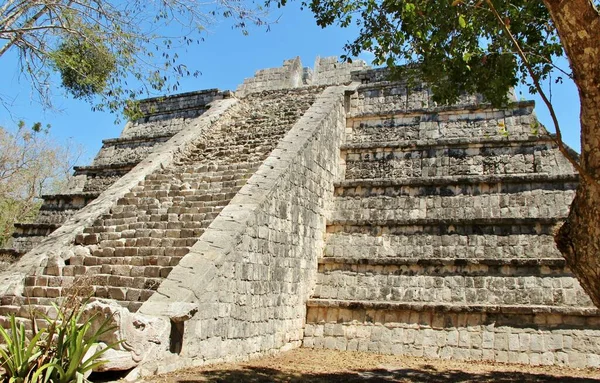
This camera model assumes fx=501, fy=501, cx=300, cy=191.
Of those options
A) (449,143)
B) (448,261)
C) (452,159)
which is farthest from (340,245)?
(449,143)

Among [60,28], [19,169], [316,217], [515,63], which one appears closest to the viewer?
[515,63]

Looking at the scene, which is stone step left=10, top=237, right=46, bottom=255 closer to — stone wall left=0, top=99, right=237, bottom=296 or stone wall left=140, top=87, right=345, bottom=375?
stone wall left=0, top=99, right=237, bottom=296

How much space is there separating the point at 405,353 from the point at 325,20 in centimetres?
511

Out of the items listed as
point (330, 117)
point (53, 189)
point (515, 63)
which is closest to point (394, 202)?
point (330, 117)

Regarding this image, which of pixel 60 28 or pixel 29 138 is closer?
pixel 60 28

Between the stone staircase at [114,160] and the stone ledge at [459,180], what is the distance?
16.3 feet

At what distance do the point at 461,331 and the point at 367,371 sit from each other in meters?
1.86

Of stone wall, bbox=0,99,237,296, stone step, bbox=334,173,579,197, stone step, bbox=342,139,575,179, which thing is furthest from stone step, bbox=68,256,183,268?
stone step, bbox=342,139,575,179

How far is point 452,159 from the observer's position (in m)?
9.43

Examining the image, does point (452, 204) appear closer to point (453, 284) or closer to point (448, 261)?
point (448, 261)

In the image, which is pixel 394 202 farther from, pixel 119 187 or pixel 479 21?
pixel 119 187

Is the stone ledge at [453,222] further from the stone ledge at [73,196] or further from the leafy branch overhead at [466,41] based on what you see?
the stone ledge at [73,196]

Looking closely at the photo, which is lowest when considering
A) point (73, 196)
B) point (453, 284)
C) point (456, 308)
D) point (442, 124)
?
point (456, 308)

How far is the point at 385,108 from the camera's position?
35.8 feet
